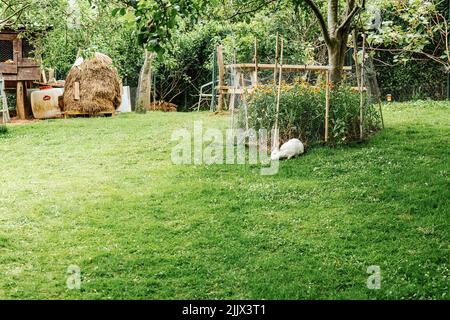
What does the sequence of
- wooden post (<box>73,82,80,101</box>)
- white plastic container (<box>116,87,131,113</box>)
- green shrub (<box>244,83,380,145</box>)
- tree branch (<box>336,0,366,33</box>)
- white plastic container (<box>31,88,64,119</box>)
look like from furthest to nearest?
1. white plastic container (<box>116,87,131,113</box>)
2. white plastic container (<box>31,88,64,119</box>)
3. wooden post (<box>73,82,80,101</box>)
4. tree branch (<box>336,0,366,33</box>)
5. green shrub (<box>244,83,380,145</box>)

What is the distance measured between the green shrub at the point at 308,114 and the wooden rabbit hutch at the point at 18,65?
1054cm

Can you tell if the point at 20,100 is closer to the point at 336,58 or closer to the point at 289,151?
the point at 336,58

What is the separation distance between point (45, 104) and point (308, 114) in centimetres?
1103

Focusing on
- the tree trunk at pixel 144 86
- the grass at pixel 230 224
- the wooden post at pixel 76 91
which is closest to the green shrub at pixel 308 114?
the grass at pixel 230 224

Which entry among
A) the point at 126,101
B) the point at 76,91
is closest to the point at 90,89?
the point at 76,91

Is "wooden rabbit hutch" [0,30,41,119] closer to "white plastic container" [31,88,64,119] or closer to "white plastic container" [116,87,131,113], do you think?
"white plastic container" [31,88,64,119]

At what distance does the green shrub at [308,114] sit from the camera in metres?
11.5

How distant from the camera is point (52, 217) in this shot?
8.40m

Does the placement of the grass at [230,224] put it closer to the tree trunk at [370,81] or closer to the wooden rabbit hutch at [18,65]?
the tree trunk at [370,81]

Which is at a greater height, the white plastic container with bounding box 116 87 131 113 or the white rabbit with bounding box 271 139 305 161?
the white plastic container with bounding box 116 87 131 113

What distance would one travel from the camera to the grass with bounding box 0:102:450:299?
20.0 feet

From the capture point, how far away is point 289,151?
431 inches

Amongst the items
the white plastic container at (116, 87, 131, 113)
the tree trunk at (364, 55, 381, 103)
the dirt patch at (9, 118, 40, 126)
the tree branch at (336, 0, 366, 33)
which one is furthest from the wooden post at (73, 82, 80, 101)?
the tree trunk at (364, 55, 381, 103)

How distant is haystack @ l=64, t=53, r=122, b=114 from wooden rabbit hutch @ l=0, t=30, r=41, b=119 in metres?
1.38
